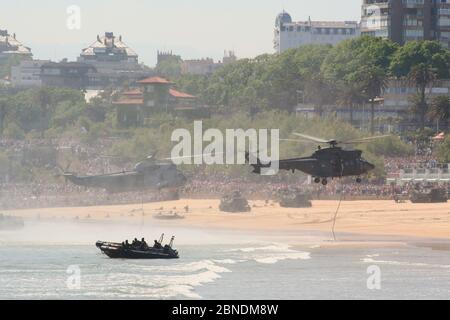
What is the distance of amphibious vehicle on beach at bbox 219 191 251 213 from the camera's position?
7264 inches

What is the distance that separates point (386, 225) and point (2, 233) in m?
37.9

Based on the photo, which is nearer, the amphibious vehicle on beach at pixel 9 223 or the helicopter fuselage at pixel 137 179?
the helicopter fuselage at pixel 137 179

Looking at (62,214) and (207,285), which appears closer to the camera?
(207,285)

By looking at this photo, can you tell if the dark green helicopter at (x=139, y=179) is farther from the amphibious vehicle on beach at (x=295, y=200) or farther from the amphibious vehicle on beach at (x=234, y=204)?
the amphibious vehicle on beach at (x=295, y=200)

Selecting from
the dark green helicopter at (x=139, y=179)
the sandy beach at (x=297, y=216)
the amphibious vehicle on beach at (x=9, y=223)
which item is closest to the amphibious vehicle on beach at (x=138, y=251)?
the sandy beach at (x=297, y=216)

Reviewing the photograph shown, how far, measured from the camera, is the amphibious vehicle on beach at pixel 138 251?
146750 millimetres

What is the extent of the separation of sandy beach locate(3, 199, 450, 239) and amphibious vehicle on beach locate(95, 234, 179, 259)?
76.8ft

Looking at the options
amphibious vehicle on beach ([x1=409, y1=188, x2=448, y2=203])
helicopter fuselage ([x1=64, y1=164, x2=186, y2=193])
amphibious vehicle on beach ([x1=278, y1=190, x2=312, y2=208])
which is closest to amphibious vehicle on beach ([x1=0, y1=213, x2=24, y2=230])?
helicopter fuselage ([x1=64, y1=164, x2=186, y2=193])

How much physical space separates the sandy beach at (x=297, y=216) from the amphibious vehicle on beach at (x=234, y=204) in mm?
867

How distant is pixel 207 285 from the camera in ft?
435

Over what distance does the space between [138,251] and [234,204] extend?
1549 inches

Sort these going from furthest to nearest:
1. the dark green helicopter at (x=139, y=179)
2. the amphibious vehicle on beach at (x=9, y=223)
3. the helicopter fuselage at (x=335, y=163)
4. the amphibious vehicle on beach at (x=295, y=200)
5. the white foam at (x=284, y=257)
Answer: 1. the amphibious vehicle on beach at (x=295, y=200)
2. the amphibious vehicle on beach at (x=9, y=223)
3. the dark green helicopter at (x=139, y=179)
4. the white foam at (x=284, y=257)
5. the helicopter fuselage at (x=335, y=163)

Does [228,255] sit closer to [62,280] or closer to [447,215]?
[62,280]
